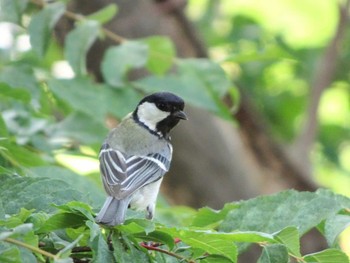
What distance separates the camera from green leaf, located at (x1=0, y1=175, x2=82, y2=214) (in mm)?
2000

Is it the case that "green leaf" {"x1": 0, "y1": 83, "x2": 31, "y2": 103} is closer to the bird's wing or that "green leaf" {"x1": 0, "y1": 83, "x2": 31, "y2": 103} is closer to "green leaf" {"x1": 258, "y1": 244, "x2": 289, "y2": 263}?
the bird's wing

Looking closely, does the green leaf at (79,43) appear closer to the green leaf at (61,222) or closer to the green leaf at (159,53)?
the green leaf at (159,53)

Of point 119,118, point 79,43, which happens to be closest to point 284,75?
point 119,118

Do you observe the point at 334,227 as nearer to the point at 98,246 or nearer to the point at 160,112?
the point at 98,246

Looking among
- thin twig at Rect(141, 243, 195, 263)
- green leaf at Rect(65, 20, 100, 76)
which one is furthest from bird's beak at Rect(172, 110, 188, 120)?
thin twig at Rect(141, 243, 195, 263)

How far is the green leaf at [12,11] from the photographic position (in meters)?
3.14

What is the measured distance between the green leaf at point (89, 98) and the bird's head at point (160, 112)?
5 cm

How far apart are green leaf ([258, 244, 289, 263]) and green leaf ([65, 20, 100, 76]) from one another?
1387 millimetres

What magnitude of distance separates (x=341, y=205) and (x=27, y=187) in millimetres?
746

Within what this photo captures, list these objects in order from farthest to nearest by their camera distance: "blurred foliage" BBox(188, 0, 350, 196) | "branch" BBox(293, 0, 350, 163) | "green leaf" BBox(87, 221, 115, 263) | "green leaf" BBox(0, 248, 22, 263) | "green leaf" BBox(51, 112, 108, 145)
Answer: "blurred foliage" BBox(188, 0, 350, 196)
"branch" BBox(293, 0, 350, 163)
"green leaf" BBox(51, 112, 108, 145)
"green leaf" BBox(87, 221, 115, 263)
"green leaf" BBox(0, 248, 22, 263)

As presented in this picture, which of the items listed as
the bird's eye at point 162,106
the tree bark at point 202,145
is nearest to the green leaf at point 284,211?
the bird's eye at point 162,106

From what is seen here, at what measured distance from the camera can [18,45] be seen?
4.09 meters

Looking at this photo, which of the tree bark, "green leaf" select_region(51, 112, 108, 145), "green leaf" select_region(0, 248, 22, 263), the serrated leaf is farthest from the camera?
the tree bark

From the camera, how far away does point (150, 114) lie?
10.8 ft
